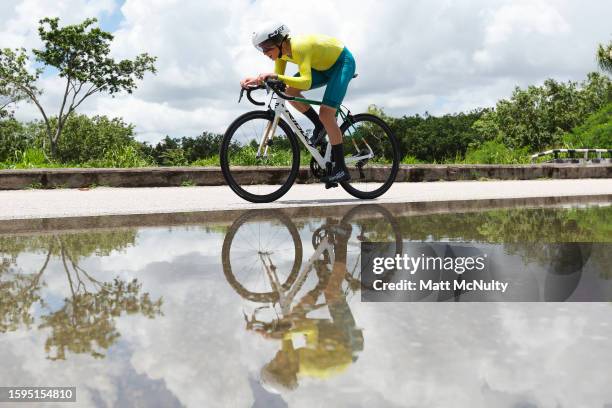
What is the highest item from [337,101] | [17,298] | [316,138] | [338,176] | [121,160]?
[337,101]

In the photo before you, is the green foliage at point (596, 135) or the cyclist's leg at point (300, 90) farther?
the green foliage at point (596, 135)

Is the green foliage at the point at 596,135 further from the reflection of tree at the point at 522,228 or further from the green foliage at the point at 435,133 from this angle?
the green foliage at the point at 435,133

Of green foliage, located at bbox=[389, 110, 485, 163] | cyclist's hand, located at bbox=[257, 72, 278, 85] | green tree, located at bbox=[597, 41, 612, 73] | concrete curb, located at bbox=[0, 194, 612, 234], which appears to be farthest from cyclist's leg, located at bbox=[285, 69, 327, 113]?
green foliage, located at bbox=[389, 110, 485, 163]

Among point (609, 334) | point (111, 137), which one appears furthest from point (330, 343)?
point (111, 137)

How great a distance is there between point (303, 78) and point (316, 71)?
0.41 m

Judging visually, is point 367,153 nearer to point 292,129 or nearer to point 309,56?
point 292,129

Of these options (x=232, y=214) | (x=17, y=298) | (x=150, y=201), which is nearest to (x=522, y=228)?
(x=232, y=214)

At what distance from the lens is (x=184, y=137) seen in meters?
14.7

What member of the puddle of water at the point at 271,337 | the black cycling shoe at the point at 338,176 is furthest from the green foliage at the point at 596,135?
the puddle of water at the point at 271,337

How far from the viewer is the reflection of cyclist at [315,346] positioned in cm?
179

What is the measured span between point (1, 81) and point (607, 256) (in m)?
44.5

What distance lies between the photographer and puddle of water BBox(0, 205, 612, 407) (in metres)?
1.69

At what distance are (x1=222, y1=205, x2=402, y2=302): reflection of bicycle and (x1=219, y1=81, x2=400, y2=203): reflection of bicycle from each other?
51.3 inches

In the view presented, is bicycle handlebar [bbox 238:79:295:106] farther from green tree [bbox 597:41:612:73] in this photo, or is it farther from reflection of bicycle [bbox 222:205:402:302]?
green tree [bbox 597:41:612:73]
